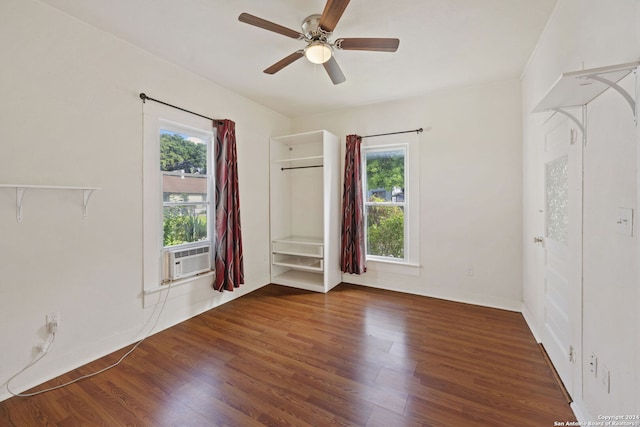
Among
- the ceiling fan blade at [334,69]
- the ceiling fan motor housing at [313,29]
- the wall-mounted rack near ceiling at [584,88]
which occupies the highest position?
the ceiling fan motor housing at [313,29]

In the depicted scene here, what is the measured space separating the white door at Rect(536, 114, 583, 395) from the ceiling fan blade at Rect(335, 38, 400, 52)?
133 centimetres

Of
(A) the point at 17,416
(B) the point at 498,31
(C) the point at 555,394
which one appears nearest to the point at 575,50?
(B) the point at 498,31

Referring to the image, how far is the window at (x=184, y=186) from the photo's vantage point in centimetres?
269

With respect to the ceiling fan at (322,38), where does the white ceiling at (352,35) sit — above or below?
above

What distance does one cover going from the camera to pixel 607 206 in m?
1.28

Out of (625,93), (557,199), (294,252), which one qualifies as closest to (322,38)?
(625,93)

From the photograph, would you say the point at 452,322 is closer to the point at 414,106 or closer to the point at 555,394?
the point at 555,394

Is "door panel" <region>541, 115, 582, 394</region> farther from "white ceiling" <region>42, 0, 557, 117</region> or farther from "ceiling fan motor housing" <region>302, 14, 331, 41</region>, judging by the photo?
"ceiling fan motor housing" <region>302, 14, 331, 41</region>

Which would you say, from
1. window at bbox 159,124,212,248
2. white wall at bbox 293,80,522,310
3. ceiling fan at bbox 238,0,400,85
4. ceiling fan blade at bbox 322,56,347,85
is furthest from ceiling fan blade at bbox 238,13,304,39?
white wall at bbox 293,80,522,310

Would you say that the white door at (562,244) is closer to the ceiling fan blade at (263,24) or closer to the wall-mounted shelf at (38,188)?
the ceiling fan blade at (263,24)

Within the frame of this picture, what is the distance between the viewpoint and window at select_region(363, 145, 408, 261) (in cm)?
370

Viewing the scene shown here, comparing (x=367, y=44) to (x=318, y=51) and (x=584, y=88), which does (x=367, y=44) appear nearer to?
(x=318, y=51)

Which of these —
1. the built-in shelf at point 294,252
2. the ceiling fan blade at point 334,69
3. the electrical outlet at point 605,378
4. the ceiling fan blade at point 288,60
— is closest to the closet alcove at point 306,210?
the built-in shelf at point 294,252

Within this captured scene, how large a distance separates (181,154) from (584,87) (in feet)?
10.7
